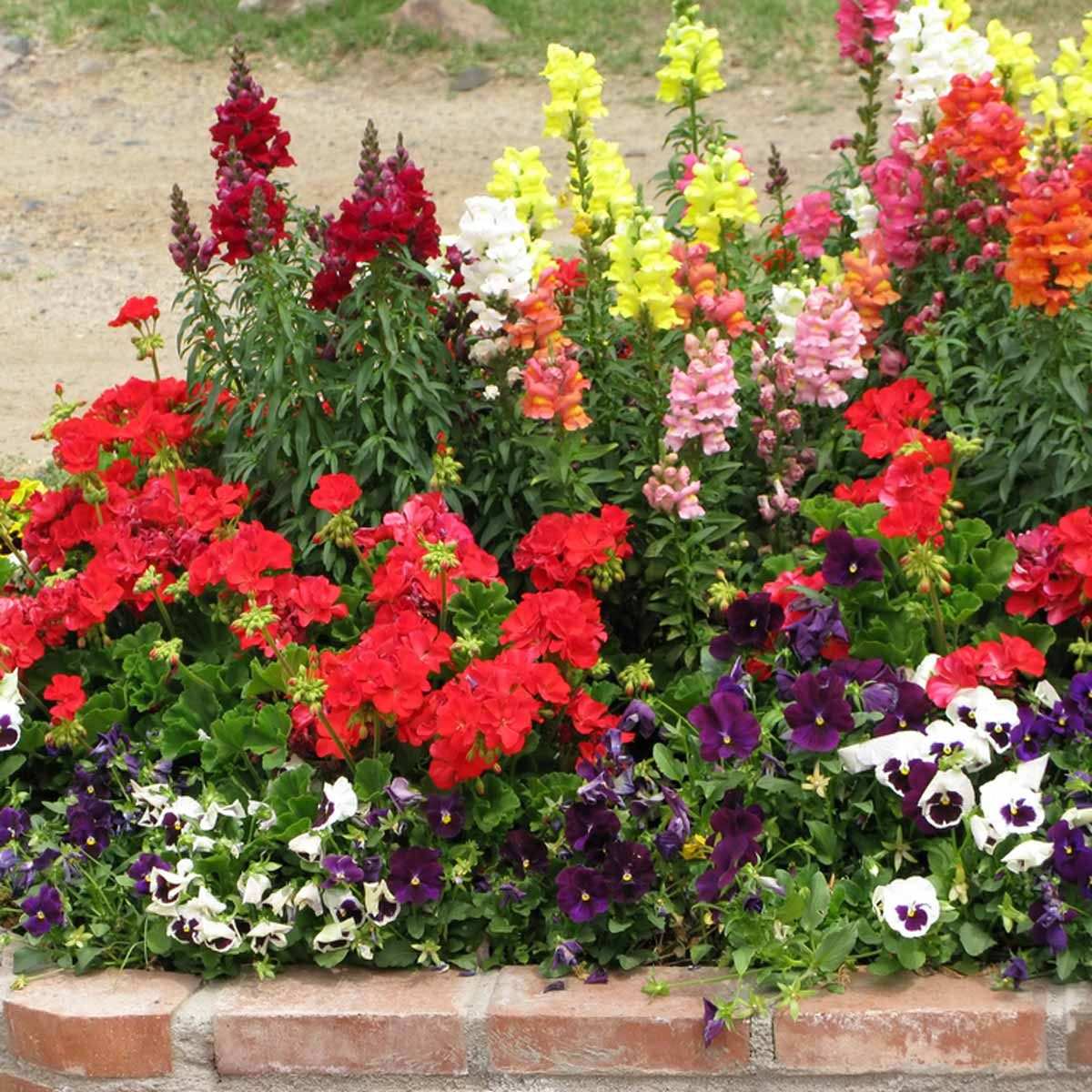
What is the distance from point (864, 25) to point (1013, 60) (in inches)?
16.8

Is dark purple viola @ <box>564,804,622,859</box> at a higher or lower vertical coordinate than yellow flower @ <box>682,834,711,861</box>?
higher

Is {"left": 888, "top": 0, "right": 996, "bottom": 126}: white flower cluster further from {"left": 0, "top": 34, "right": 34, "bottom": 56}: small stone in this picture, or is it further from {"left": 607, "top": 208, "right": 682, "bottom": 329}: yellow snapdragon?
{"left": 0, "top": 34, "right": 34, "bottom": 56}: small stone

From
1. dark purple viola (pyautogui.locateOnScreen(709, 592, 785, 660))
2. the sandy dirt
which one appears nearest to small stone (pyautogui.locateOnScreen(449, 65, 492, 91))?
the sandy dirt

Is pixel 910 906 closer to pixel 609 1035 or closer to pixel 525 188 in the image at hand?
pixel 609 1035

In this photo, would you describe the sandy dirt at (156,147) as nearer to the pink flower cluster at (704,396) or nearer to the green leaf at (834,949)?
the pink flower cluster at (704,396)

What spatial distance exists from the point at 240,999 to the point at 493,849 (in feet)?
1.66

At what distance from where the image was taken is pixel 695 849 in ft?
9.23

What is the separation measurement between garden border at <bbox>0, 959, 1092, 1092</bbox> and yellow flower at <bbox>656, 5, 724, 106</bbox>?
213cm

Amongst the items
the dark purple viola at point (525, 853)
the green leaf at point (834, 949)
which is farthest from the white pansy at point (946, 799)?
the dark purple viola at point (525, 853)

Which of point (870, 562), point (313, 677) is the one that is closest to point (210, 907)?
point (313, 677)

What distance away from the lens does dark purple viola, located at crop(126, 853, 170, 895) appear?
9.36ft

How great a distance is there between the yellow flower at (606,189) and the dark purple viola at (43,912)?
1.72 m

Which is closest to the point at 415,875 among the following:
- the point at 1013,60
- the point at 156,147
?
the point at 1013,60

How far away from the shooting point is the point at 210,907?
2.78m
